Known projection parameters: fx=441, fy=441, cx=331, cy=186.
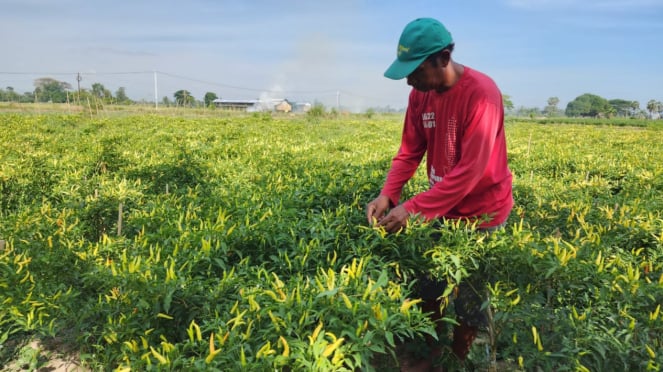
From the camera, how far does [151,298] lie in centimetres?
191

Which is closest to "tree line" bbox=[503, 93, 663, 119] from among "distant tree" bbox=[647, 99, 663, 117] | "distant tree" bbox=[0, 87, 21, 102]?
"distant tree" bbox=[647, 99, 663, 117]

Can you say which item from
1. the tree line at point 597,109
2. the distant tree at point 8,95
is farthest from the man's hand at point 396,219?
the distant tree at point 8,95

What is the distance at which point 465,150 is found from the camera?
2.21 metres

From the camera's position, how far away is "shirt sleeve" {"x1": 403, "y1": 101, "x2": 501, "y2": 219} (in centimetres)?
217

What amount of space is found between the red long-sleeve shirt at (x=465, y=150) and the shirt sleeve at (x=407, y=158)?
1 centimetres

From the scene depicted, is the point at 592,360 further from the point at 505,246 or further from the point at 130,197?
the point at 130,197

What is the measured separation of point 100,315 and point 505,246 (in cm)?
202

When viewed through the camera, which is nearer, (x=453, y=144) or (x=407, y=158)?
(x=453, y=144)

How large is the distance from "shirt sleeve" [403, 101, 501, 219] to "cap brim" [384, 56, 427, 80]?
1.29 feet

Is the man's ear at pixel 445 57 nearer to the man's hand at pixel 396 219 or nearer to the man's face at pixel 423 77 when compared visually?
the man's face at pixel 423 77

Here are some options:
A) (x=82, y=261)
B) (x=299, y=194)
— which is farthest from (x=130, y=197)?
(x=299, y=194)

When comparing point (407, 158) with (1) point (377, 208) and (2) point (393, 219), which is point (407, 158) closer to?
(1) point (377, 208)

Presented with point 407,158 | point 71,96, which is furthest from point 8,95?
point 407,158

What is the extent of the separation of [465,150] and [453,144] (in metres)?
0.18
